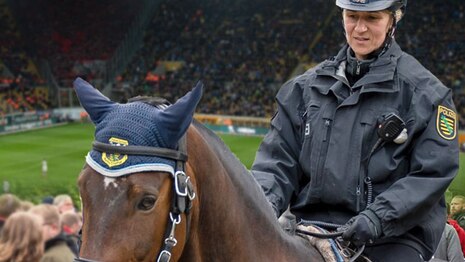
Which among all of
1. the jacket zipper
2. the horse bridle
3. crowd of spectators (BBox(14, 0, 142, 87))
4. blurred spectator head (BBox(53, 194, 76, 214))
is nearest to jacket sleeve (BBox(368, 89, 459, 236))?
the jacket zipper

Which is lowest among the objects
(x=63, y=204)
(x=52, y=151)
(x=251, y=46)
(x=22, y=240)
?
(x=52, y=151)

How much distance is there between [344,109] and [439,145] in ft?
1.33

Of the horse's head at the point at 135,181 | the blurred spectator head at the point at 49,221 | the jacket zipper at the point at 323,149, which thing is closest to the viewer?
the horse's head at the point at 135,181

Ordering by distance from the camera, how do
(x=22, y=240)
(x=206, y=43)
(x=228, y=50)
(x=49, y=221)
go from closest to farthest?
1. (x=22, y=240)
2. (x=49, y=221)
3. (x=228, y=50)
4. (x=206, y=43)

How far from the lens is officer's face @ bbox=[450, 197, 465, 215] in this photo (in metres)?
5.09

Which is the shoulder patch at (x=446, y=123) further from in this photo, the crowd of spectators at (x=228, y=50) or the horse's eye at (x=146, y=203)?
the crowd of spectators at (x=228, y=50)

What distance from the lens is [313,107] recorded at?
2840mm

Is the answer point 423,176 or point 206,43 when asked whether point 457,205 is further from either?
point 206,43

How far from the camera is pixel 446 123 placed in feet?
8.74

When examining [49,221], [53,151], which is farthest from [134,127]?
[53,151]

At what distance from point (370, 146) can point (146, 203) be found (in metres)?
1.22

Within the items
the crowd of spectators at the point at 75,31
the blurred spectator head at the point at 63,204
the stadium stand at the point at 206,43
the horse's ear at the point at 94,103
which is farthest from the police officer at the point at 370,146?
the crowd of spectators at the point at 75,31

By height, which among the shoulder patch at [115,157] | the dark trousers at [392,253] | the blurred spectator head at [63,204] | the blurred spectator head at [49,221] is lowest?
the blurred spectator head at [63,204]

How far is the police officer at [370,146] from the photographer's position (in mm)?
2572
